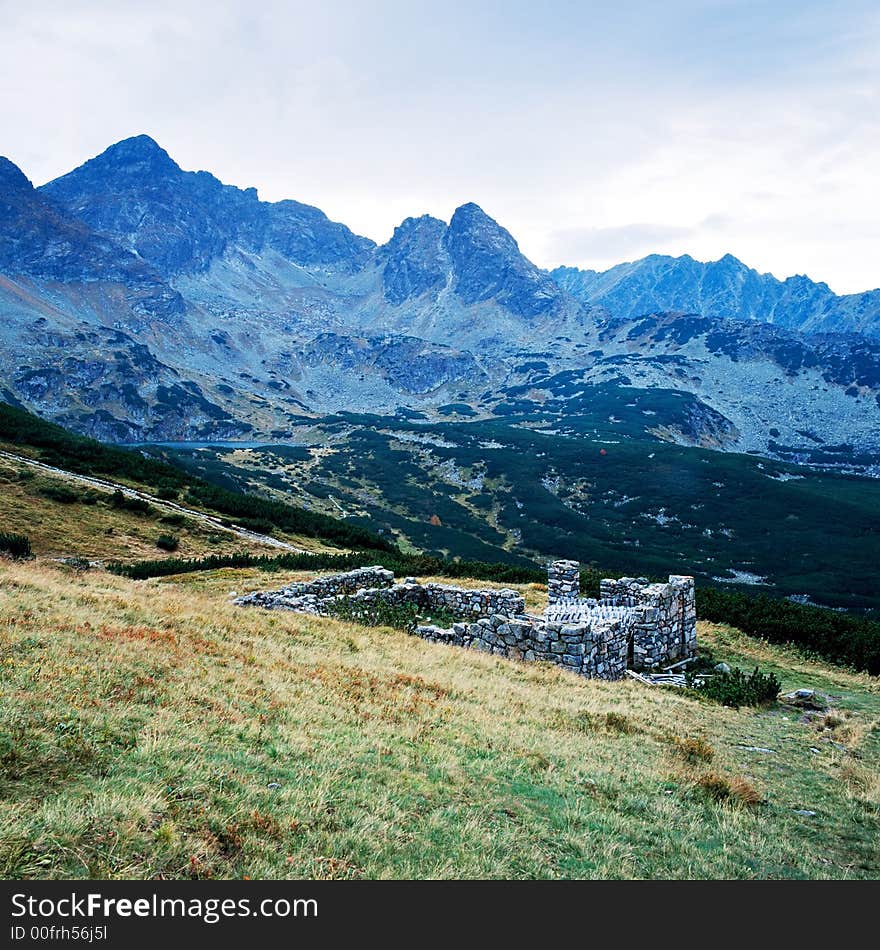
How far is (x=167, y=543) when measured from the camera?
132ft

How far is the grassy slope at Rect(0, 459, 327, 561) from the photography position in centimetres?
3602

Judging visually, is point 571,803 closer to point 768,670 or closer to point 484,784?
point 484,784

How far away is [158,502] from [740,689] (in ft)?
154

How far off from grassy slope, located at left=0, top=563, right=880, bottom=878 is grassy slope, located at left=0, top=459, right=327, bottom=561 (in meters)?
23.2

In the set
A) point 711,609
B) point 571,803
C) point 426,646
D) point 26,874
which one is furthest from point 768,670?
point 26,874

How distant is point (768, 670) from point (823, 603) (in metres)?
64.7

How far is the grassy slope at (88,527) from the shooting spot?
36016 mm

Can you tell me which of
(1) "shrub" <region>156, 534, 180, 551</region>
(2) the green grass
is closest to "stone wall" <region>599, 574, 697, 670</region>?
(1) "shrub" <region>156, 534, 180, 551</region>

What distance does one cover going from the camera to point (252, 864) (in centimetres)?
559

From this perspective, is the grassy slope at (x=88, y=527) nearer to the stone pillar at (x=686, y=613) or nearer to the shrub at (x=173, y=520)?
the shrub at (x=173, y=520)

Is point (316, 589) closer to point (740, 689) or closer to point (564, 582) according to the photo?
point (564, 582)

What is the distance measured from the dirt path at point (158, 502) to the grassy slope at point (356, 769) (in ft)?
106

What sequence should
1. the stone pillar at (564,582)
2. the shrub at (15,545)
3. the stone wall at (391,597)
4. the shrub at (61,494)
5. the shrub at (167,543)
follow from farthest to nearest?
the shrub at (61,494)
the shrub at (167,543)
the shrub at (15,545)
the stone pillar at (564,582)
the stone wall at (391,597)

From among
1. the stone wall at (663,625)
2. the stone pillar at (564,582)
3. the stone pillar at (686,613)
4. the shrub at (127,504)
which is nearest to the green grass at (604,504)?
the shrub at (127,504)
